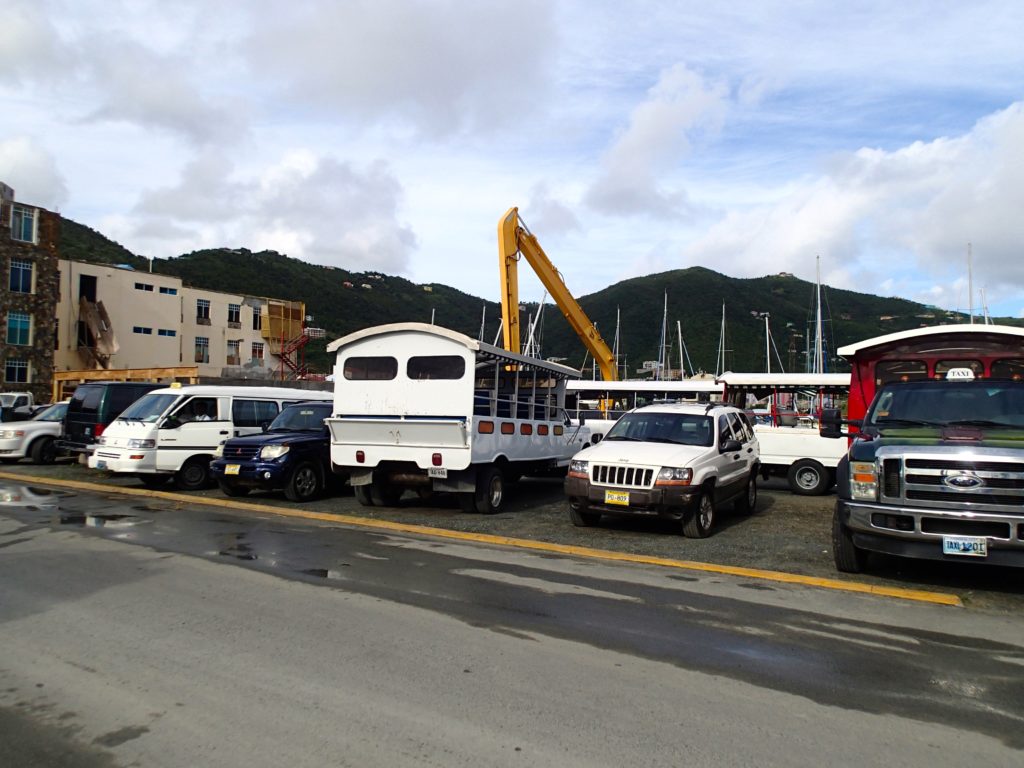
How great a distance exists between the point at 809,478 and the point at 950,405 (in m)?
7.52

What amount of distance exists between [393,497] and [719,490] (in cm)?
561

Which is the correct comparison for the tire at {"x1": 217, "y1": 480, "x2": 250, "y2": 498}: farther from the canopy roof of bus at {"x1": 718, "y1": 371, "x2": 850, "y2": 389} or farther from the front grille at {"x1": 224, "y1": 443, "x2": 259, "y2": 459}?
the canopy roof of bus at {"x1": 718, "y1": 371, "x2": 850, "y2": 389}

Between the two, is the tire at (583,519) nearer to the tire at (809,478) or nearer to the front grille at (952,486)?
the front grille at (952,486)

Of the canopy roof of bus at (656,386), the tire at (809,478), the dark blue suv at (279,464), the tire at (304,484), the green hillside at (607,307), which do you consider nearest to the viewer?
the dark blue suv at (279,464)

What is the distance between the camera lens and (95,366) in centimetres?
4678

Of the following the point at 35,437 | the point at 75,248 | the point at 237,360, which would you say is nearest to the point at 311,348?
the point at 237,360

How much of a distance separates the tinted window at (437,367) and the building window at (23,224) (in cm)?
4033

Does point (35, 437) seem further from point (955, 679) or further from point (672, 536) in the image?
A: point (955, 679)

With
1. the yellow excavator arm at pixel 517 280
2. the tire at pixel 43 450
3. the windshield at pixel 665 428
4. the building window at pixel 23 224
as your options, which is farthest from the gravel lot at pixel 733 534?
the building window at pixel 23 224

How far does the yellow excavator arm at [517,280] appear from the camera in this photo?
78.5 feet

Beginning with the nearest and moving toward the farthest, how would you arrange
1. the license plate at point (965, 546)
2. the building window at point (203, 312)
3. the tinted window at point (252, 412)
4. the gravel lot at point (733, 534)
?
the license plate at point (965, 546), the gravel lot at point (733, 534), the tinted window at point (252, 412), the building window at point (203, 312)

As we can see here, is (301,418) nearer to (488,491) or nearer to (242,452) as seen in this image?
(242,452)

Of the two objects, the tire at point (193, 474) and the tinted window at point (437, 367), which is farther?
the tire at point (193, 474)

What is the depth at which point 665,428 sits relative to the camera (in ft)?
35.5
